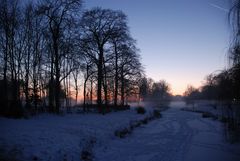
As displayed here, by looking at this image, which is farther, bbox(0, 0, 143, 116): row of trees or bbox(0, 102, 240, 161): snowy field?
bbox(0, 0, 143, 116): row of trees

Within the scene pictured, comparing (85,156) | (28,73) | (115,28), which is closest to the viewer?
(85,156)

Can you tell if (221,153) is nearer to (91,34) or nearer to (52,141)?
(52,141)

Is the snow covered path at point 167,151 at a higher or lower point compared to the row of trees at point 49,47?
lower

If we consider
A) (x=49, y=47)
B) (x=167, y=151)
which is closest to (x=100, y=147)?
(x=167, y=151)

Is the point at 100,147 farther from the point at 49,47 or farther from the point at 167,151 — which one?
the point at 49,47

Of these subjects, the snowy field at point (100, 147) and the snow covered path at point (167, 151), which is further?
the snow covered path at point (167, 151)

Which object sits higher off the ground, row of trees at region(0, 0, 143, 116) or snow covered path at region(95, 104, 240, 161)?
row of trees at region(0, 0, 143, 116)

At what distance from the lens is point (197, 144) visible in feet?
54.1

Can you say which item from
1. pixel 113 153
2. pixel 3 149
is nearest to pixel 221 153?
pixel 113 153

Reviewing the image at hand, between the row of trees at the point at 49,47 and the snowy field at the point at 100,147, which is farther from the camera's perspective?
the row of trees at the point at 49,47

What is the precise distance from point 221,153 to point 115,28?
74.8 ft

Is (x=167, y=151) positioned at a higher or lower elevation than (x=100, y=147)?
lower

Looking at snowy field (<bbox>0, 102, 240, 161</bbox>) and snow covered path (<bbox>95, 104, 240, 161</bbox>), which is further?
snow covered path (<bbox>95, 104, 240, 161</bbox>)

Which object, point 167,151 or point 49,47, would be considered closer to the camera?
point 167,151
